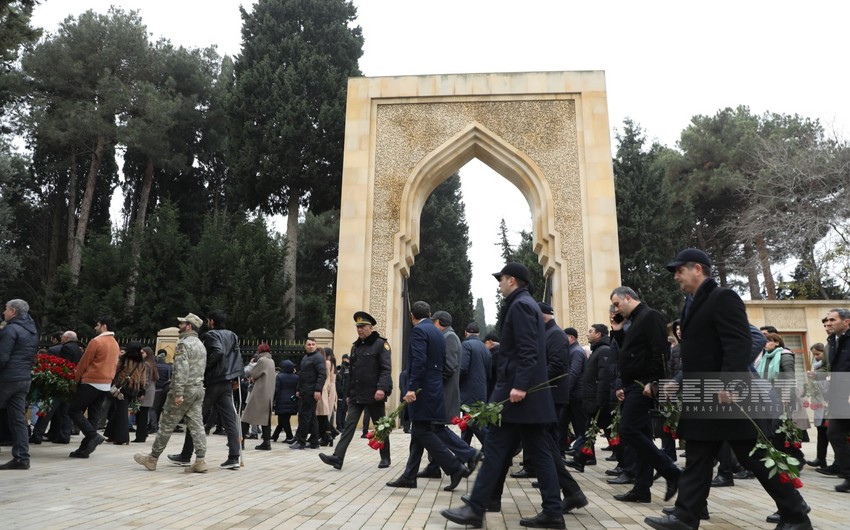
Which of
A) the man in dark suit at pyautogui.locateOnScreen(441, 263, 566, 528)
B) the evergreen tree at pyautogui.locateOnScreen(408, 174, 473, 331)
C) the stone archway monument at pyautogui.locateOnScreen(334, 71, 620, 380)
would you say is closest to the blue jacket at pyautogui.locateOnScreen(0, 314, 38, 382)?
the man in dark suit at pyautogui.locateOnScreen(441, 263, 566, 528)

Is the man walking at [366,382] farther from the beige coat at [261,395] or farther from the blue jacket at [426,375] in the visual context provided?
the beige coat at [261,395]

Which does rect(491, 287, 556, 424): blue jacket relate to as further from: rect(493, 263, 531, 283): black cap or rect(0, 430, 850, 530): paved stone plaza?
rect(0, 430, 850, 530): paved stone plaza

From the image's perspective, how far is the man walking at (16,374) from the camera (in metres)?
6.50

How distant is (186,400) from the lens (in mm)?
6625

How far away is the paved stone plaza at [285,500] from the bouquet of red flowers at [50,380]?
0.96 meters

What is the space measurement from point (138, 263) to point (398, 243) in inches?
477

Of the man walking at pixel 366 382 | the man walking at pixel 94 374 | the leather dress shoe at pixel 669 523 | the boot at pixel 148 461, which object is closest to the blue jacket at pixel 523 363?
the leather dress shoe at pixel 669 523

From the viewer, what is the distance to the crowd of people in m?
3.86

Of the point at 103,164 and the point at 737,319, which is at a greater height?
the point at 103,164

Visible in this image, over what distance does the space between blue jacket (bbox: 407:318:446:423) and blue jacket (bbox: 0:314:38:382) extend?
14.3 feet

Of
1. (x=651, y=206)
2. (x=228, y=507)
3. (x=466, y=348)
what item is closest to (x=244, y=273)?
(x=466, y=348)

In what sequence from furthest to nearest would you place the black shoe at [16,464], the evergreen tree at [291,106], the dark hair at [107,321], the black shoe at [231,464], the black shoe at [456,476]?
the evergreen tree at [291,106] → the dark hair at [107,321] → the black shoe at [231,464] → the black shoe at [16,464] → the black shoe at [456,476]

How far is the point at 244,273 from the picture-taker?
20.2 m

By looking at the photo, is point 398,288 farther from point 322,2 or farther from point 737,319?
point 322,2
